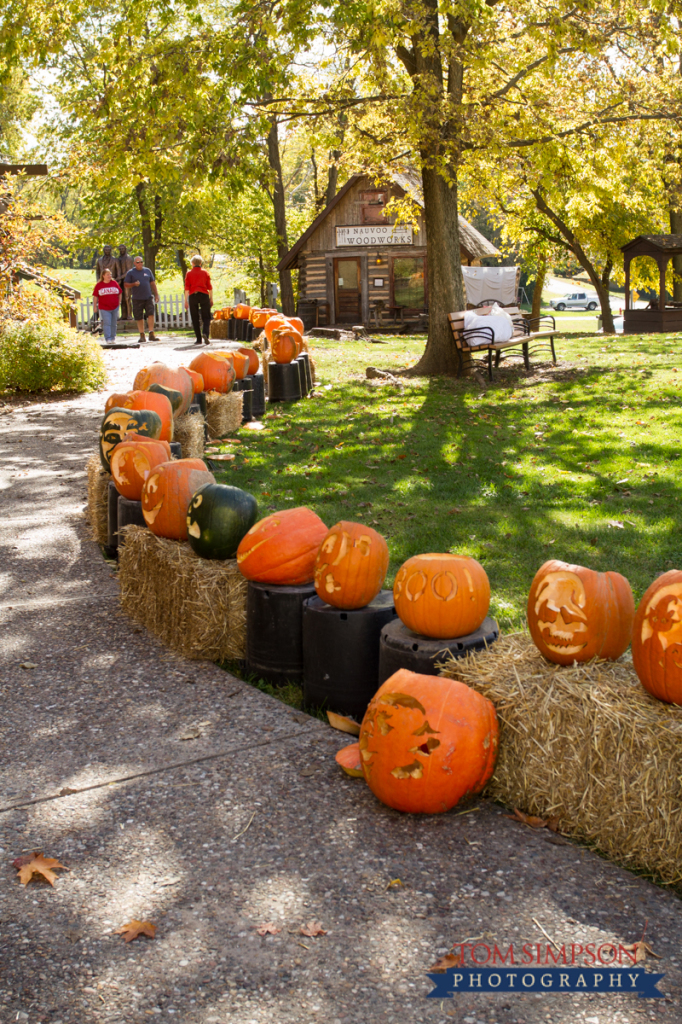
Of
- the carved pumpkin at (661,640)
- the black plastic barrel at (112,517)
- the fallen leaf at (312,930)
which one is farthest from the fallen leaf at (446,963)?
the black plastic barrel at (112,517)

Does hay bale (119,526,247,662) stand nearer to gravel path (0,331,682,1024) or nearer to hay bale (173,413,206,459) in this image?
gravel path (0,331,682,1024)

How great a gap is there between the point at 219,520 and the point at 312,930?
2466mm

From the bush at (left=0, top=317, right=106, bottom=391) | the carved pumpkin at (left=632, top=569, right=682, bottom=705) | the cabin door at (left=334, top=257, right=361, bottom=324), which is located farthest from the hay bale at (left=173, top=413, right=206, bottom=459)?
the cabin door at (left=334, top=257, right=361, bottom=324)

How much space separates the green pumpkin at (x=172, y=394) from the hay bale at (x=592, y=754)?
546cm

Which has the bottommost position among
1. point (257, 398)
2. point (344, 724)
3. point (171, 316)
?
point (344, 724)

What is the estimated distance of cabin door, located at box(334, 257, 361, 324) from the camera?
3412 cm

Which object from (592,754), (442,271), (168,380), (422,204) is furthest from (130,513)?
(422,204)

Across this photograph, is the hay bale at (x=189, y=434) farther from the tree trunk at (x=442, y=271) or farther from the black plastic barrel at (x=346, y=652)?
the tree trunk at (x=442, y=271)

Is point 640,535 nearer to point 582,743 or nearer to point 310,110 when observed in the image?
point 582,743

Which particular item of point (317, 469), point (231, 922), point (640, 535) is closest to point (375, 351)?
point (317, 469)

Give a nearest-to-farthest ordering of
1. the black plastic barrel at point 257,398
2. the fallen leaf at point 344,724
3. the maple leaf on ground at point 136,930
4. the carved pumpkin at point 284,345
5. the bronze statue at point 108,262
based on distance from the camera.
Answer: the maple leaf on ground at point 136,930 → the fallen leaf at point 344,724 → the black plastic barrel at point 257,398 → the carved pumpkin at point 284,345 → the bronze statue at point 108,262

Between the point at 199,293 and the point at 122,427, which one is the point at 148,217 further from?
the point at 122,427

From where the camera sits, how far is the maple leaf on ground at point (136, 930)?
2.62m

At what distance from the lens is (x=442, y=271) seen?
50.3 ft
